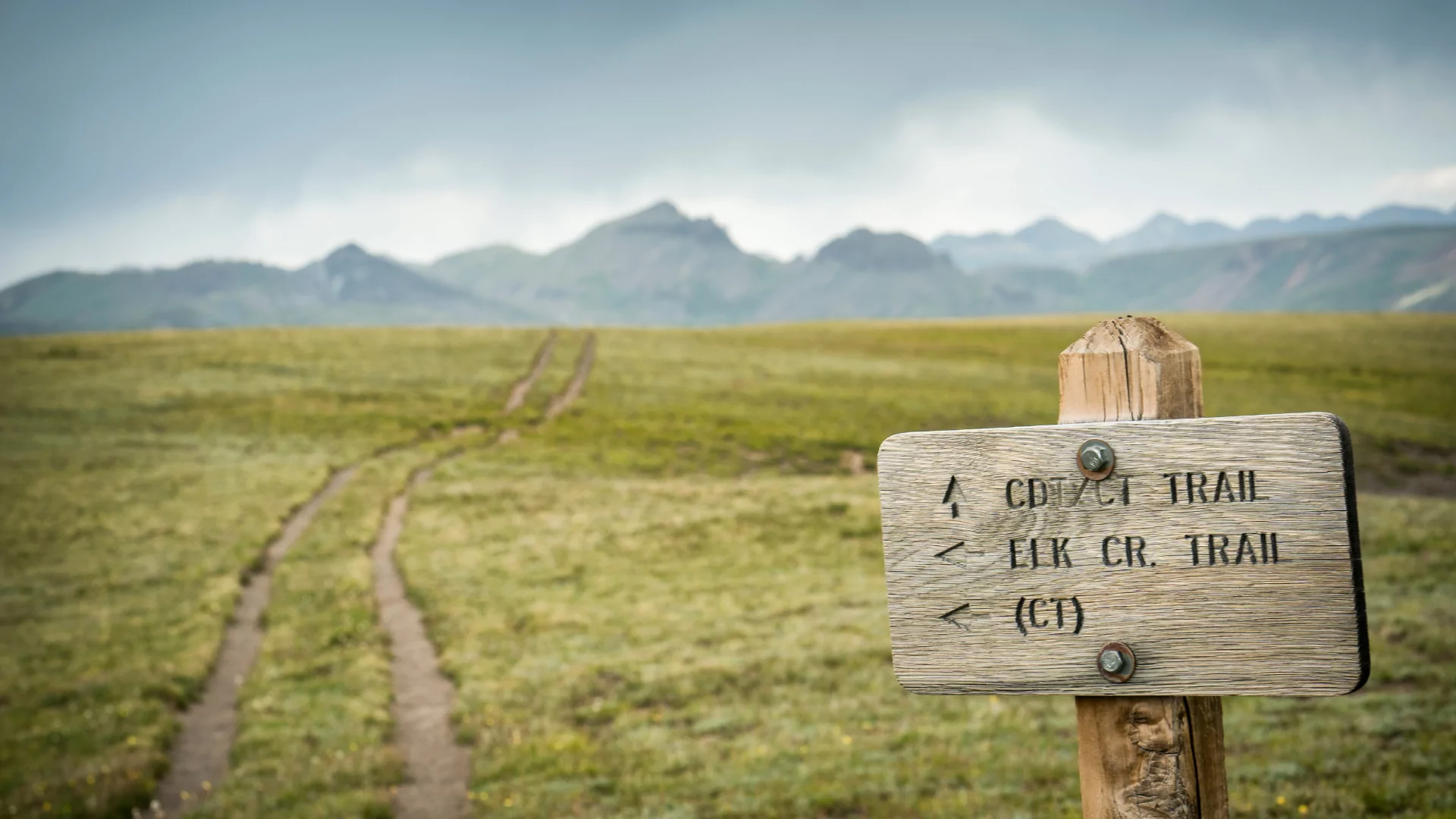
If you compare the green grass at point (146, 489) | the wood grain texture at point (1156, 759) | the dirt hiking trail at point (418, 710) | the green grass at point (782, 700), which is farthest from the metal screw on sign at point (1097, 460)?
the green grass at point (146, 489)

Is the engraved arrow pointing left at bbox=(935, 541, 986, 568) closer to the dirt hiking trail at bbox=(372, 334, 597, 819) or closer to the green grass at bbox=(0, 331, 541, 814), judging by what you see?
the dirt hiking trail at bbox=(372, 334, 597, 819)

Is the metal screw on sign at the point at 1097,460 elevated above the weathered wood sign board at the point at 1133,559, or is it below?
above

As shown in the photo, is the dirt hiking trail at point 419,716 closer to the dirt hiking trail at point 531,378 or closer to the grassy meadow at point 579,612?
the grassy meadow at point 579,612

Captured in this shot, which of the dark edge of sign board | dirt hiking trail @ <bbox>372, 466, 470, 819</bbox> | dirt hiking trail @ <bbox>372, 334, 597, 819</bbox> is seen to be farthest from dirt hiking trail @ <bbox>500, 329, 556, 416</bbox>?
the dark edge of sign board

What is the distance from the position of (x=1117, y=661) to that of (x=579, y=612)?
704 inches

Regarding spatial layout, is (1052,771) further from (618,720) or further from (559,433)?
(559,433)

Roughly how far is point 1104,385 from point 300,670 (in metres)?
17.0

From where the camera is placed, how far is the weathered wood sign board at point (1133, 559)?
8.98 ft

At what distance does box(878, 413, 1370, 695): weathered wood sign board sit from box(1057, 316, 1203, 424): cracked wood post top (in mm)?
117

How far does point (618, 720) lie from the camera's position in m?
12.9

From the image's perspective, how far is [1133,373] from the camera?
3.01 metres

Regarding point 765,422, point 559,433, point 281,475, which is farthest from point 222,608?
point 765,422

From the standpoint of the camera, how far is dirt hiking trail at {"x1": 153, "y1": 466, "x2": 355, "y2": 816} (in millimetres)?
11875

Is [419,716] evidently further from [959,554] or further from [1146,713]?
[1146,713]
